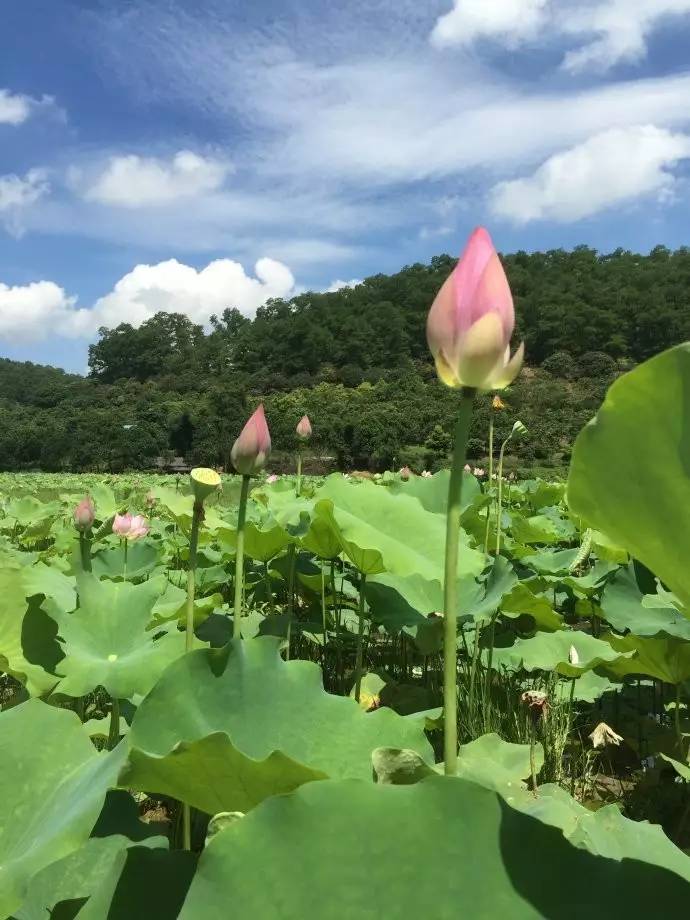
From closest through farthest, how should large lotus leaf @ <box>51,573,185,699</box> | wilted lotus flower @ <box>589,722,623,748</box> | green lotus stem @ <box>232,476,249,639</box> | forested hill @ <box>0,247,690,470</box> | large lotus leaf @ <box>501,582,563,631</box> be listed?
green lotus stem @ <box>232,476,249,639</box>, large lotus leaf @ <box>51,573,185,699</box>, wilted lotus flower @ <box>589,722,623,748</box>, large lotus leaf @ <box>501,582,563,631</box>, forested hill @ <box>0,247,690,470</box>

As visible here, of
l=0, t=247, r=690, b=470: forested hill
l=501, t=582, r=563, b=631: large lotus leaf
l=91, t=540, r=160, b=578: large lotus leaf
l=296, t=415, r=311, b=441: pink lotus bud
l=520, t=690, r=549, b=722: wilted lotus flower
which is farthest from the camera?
l=0, t=247, r=690, b=470: forested hill

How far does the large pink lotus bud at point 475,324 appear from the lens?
20.4 inches

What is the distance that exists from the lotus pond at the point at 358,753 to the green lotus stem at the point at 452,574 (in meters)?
0.04

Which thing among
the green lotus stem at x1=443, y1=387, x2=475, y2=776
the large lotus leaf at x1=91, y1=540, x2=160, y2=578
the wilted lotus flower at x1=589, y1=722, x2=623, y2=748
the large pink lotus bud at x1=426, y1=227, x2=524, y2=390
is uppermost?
the large pink lotus bud at x1=426, y1=227, x2=524, y2=390

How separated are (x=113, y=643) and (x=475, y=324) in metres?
1.06

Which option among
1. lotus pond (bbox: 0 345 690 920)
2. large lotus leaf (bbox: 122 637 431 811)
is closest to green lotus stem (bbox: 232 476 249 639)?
lotus pond (bbox: 0 345 690 920)

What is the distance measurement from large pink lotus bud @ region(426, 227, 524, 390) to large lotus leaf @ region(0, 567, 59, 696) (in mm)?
956

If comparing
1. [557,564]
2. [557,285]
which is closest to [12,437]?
[557,285]

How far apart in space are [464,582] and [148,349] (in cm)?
5987

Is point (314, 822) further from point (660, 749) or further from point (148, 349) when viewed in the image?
point (148, 349)

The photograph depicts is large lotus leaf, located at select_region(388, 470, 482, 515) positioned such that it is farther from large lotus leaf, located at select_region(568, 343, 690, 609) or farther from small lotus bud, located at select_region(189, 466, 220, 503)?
large lotus leaf, located at select_region(568, 343, 690, 609)

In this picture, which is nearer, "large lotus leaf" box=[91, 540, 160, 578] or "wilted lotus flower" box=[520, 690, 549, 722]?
"wilted lotus flower" box=[520, 690, 549, 722]

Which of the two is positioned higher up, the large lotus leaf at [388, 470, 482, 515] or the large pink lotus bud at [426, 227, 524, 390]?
the large pink lotus bud at [426, 227, 524, 390]

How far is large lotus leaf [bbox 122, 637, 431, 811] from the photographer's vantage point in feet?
2.33
